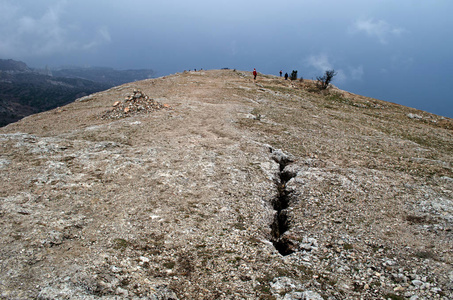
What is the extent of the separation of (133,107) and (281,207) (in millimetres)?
16265

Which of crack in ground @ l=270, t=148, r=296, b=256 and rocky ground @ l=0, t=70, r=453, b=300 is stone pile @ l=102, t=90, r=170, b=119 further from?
crack in ground @ l=270, t=148, r=296, b=256

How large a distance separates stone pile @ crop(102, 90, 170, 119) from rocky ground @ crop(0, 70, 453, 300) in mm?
1694

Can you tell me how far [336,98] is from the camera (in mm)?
37812

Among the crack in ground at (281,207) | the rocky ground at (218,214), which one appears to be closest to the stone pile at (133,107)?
the rocky ground at (218,214)

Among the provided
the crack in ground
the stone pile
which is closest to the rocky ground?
the crack in ground

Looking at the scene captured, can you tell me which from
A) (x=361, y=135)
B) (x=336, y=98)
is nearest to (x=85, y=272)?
(x=361, y=135)

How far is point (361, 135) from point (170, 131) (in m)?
15.8

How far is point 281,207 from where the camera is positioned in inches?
458

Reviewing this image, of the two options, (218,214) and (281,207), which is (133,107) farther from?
(281,207)

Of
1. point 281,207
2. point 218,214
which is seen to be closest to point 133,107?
→ point 218,214

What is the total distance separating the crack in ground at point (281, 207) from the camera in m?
9.25

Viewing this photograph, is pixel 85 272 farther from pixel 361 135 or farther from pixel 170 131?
pixel 361 135

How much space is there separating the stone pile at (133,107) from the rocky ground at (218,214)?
1694mm

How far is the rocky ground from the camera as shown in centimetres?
689
